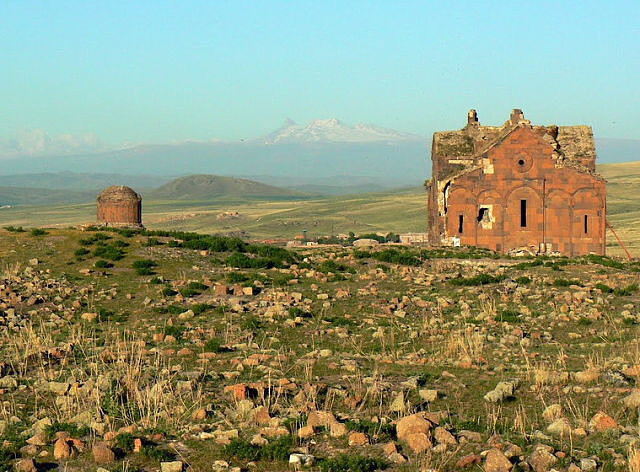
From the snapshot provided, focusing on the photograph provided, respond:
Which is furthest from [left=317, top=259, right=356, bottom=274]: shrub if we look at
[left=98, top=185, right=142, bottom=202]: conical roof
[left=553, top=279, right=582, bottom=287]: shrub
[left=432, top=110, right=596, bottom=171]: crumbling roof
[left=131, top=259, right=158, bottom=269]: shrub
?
[left=432, top=110, right=596, bottom=171]: crumbling roof

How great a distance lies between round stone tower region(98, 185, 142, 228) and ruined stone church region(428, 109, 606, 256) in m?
13.2

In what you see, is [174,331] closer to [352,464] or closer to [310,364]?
[310,364]

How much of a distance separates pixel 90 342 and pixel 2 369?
2568mm

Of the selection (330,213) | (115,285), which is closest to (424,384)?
(115,285)

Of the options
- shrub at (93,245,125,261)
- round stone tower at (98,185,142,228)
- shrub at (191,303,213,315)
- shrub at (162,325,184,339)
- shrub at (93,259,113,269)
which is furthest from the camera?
round stone tower at (98,185,142,228)

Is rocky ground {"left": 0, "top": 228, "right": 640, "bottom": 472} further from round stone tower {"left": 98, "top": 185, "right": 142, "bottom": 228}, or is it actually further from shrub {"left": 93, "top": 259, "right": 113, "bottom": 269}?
round stone tower {"left": 98, "top": 185, "right": 142, "bottom": 228}

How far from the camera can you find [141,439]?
427 inches

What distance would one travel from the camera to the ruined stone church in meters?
38.6

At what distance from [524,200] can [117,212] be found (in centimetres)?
1720

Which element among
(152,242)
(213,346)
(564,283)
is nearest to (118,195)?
(152,242)

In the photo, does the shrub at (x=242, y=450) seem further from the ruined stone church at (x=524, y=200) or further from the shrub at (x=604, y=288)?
the ruined stone church at (x=524, y=200)

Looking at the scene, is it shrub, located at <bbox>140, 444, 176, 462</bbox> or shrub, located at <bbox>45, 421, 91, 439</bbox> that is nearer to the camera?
shrub, located at <bbox>140, 444, 176, 462</bbox>

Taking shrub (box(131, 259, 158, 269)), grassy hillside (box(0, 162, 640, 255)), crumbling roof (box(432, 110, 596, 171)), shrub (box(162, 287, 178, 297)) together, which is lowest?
grassy hillside (box(0, 162, 640, 255))

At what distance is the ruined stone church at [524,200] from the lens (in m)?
38.6
